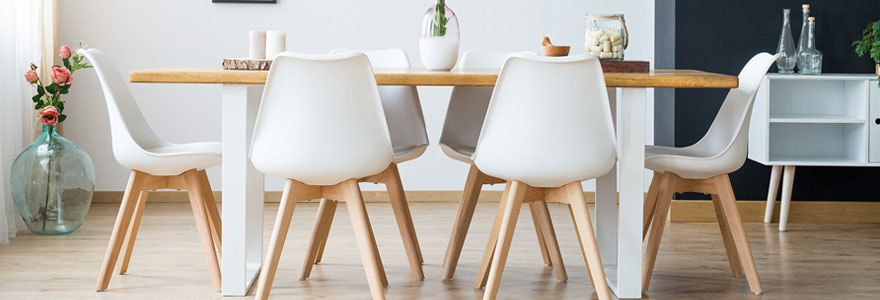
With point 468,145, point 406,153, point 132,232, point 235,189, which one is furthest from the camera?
point 468,145

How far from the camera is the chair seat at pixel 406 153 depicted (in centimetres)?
338

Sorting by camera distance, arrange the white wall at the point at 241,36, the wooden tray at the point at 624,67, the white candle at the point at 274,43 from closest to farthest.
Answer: the wooden tray at the point at 624,67, the white candle at the point at 274,43, the white wall at the point at 241,36

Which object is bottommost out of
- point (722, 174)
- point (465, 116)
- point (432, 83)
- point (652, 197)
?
point (652, 197)

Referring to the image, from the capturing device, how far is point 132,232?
10.7ft

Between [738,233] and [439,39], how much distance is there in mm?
1140

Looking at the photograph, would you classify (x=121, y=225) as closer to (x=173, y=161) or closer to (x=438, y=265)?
(x=173, y=161)

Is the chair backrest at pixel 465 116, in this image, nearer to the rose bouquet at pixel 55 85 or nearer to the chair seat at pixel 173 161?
the chair seat at pixel 173 161

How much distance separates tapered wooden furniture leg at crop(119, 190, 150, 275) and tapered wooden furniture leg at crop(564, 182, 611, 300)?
54.6 inches

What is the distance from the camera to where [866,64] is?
14.9ft

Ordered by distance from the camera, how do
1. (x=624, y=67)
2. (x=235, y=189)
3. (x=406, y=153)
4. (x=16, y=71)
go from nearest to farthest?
(x=235, y=189), (x=624, y=67), (x=406, y=153), (x=16, y=71)

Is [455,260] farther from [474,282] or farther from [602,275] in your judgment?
[602,275]

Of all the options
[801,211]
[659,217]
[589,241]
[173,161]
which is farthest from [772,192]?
[173,161]

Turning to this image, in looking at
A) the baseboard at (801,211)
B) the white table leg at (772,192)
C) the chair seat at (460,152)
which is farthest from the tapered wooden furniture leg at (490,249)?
the white table leg at (772,192)

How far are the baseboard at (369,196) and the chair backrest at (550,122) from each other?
7.97 feet
